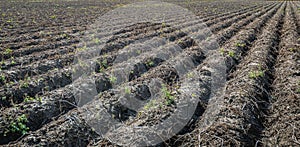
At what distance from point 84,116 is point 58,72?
2.87m

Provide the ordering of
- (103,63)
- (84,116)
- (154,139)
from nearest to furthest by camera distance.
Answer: (154,139) < (84,116) < (103,63)

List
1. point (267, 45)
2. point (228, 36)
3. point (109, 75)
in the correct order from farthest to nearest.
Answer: point (228, 36), point (267, 45), point (109, 75)

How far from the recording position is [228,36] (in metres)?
13.2

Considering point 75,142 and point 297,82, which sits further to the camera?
point 297,82

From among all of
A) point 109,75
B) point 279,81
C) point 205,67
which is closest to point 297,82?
point 279,81

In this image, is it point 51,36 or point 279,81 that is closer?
point 279,81

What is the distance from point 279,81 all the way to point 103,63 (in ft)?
17.0

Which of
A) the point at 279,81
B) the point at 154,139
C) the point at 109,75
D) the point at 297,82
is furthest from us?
the point at 109,75

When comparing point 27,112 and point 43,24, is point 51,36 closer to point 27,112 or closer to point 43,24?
point 43,24

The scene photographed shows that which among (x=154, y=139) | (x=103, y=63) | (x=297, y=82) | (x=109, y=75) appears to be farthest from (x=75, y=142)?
(x=297, y=82)

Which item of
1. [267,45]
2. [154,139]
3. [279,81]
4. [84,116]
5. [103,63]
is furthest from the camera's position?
[267,45]

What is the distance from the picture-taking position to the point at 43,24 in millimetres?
17531

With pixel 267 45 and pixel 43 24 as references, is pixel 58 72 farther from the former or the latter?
pixel 43 24

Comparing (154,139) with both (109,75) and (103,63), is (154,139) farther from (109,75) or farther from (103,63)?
(103,63)
